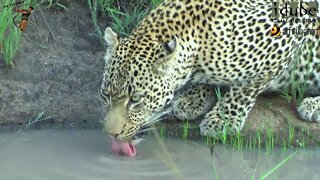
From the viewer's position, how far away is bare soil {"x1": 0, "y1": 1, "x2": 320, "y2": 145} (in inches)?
279

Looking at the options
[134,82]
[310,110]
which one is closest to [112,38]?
[134,82]

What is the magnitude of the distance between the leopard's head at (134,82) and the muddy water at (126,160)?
0.96ft

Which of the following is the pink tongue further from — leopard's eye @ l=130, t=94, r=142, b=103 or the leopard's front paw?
the leopard's front paw

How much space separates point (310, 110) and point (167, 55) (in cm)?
153

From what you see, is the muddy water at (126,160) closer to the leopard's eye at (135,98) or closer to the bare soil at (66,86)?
the bare soil at (66,86)

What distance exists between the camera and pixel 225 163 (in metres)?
6.51

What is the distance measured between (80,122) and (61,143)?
0.37 m

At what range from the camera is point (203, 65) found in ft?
22.0

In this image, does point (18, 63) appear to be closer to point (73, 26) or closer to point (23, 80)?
point (23, 80)

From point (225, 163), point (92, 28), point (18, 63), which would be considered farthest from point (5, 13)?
point (225, 163)

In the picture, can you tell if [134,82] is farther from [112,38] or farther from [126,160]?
[126,160]

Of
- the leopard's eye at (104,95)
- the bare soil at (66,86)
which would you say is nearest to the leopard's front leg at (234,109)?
the bare soil at (66,86)

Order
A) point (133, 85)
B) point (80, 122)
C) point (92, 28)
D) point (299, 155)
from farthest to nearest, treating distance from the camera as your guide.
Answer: point (92, 28) < point (80, 122) < point (299, 155) < point (133, 85)

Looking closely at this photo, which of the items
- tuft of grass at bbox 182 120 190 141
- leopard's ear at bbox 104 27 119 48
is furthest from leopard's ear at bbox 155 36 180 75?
tuft of grass at bbox 182 120 190 141
